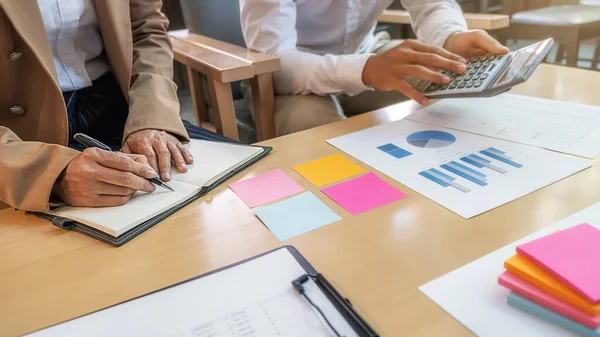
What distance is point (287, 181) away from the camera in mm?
711

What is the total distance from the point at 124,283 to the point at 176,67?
8.34 ft

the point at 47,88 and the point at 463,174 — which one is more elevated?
the point at 47,88

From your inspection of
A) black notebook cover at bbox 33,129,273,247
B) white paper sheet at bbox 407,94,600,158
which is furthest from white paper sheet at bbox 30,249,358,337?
white paper sheet at bbox 407,94,600,158

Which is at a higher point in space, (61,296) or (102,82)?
(102,82)

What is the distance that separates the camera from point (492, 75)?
82 centimetres

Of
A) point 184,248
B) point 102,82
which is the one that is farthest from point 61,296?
point 102,82

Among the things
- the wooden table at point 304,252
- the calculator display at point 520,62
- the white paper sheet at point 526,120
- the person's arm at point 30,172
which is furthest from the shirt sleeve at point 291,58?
the person's arm at point 30,172

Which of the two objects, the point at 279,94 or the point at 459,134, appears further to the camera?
the point at 279,94

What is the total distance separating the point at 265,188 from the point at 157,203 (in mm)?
155

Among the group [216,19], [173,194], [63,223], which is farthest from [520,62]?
[216,19]

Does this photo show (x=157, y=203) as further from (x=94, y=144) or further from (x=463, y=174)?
(x=463, y=174)

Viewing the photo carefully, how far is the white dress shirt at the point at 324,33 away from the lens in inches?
41.6

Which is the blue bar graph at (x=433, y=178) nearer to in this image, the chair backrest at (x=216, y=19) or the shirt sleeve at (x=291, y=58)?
the shirt sleeve at (x=291, y=58)

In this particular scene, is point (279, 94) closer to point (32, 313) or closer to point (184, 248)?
point (184, 248)
